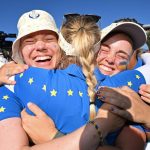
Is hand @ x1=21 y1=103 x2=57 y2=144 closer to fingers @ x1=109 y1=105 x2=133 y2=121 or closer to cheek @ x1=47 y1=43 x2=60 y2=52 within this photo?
fingers @ x1=109 y1=105 x2=133 y2=121

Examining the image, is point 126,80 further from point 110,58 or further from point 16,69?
point 16,69

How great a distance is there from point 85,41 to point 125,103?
496 mm

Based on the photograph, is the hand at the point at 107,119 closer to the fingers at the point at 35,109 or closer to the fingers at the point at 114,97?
the fingers at the point at 114,97

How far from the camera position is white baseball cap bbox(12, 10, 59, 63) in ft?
8.99

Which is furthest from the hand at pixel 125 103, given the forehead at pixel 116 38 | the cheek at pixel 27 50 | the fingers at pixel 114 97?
the cheek at pixel 27 50

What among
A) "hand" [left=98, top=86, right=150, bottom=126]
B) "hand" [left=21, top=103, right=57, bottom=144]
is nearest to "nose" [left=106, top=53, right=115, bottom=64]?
"hand" [left=98, top=86, right=150, bottom=126]

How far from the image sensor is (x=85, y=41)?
7.27 feet

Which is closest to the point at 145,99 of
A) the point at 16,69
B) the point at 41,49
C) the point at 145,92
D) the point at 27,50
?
the point at 145,92

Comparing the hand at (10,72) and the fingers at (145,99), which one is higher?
the hand at (10,72)

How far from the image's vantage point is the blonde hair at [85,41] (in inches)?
82.7

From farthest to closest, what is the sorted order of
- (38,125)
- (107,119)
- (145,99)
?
(145,99) < (38,125) < (107,119)

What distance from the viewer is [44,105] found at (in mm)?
2061

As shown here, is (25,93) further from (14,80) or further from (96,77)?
(96,77)

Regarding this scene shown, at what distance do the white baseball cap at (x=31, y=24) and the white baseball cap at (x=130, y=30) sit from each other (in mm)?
493
